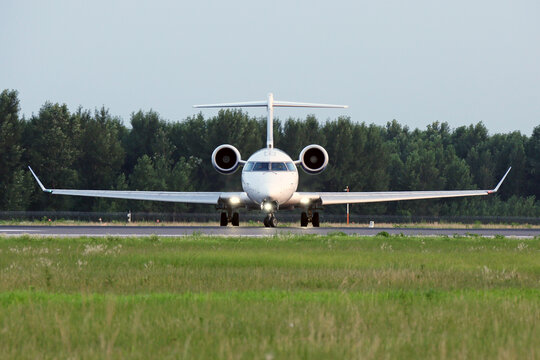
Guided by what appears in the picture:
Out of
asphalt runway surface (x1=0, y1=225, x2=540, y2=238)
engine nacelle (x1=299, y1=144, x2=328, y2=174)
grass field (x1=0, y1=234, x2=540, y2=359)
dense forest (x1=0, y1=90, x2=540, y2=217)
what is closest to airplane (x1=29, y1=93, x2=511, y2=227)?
engine nacelle (x1=299, y1=144, x2=328, y2=174)

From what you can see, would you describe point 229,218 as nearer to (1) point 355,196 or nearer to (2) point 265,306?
(1) point 355,196

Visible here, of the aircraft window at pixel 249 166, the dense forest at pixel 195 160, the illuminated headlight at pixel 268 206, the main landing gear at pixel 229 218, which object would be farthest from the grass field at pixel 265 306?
the dense forest at pixel 195 160

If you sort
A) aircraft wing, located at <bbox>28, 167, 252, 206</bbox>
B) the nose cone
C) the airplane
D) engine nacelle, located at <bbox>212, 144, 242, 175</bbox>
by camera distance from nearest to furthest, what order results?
1. the nose cone
2. the airplane
3. aircraft wing, located at <bbox>28, 167, 252, 206</bbox>
4. engine nacelle, located at <bbox>212, 144, 242, 175</bbox>

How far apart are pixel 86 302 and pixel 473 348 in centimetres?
574

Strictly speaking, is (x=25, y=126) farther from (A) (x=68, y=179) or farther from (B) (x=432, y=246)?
(B) (x=432, y=246)

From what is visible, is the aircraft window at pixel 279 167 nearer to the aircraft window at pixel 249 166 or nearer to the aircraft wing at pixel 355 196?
the aircraft window at pixel 249 166

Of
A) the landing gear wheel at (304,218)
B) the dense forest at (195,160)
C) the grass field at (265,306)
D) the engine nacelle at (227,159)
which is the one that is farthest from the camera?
the dense forest at (195,160)

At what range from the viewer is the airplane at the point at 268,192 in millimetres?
45625

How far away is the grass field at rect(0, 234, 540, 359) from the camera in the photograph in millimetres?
9055

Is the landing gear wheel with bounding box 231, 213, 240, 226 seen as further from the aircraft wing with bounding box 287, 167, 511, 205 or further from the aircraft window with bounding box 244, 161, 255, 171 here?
the aircraft window with bounding box 244, 161, 255, 171

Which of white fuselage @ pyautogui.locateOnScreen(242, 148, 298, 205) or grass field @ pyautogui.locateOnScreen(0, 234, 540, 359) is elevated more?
white fuselage @ pyautogui.locateOnScreen(242, 148, 298, 205)

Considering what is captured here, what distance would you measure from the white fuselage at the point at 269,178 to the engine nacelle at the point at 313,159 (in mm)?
1461

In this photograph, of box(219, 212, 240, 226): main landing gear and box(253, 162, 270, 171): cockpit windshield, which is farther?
box(219, 212, 240, 226): main landing gear

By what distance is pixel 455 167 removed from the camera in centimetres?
10919
